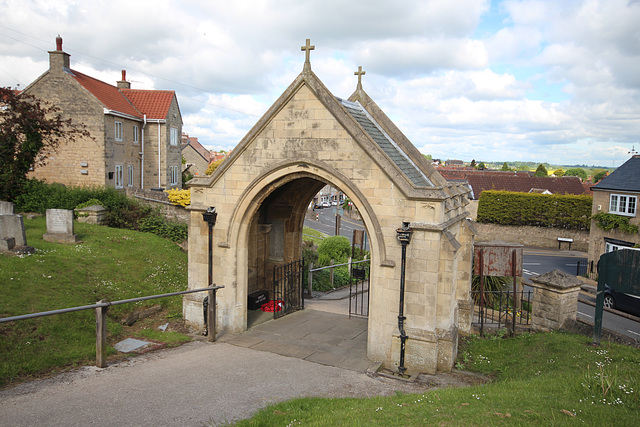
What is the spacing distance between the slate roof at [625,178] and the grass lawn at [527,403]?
25188 mm

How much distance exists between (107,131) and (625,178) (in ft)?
111

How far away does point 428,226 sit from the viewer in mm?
9766

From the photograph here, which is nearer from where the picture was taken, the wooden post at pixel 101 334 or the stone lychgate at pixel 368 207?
the wooden post at pixel 101 334

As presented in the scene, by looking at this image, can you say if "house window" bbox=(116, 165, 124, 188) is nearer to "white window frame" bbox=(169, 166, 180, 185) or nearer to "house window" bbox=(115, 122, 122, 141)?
"house window" bbox=(115, 122, 122, 141)

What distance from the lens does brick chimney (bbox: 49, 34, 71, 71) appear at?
90.8ft

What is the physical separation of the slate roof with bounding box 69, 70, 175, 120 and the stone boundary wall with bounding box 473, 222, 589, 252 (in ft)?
101

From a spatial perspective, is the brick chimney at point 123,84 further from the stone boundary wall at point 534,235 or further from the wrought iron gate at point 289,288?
the stone boundary wall at point 534,235

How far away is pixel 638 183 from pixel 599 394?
28309mm

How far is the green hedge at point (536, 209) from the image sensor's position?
43062mm

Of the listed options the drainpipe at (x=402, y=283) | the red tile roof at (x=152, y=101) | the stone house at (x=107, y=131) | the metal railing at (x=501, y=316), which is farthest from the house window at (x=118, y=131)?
the drainpipe at (x=402, y=283)

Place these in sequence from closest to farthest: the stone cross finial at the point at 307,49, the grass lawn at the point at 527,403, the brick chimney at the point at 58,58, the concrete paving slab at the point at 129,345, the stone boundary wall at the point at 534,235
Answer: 1. the grass lawn at the point at 527,403
2. the concrete paving slab at the point at 129,345
3. the stone cross finial at the point at 307,49
4. the brick chimney at the point at 58,58
5. the stone boundary wall at the point at 534,235

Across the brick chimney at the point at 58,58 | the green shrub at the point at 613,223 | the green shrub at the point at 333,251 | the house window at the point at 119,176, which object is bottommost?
the green shrub at the point at 333,251

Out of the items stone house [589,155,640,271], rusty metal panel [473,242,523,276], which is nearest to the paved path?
rusty metal panel [473,242,523,276]

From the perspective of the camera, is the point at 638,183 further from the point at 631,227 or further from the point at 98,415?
the point at 98,415
